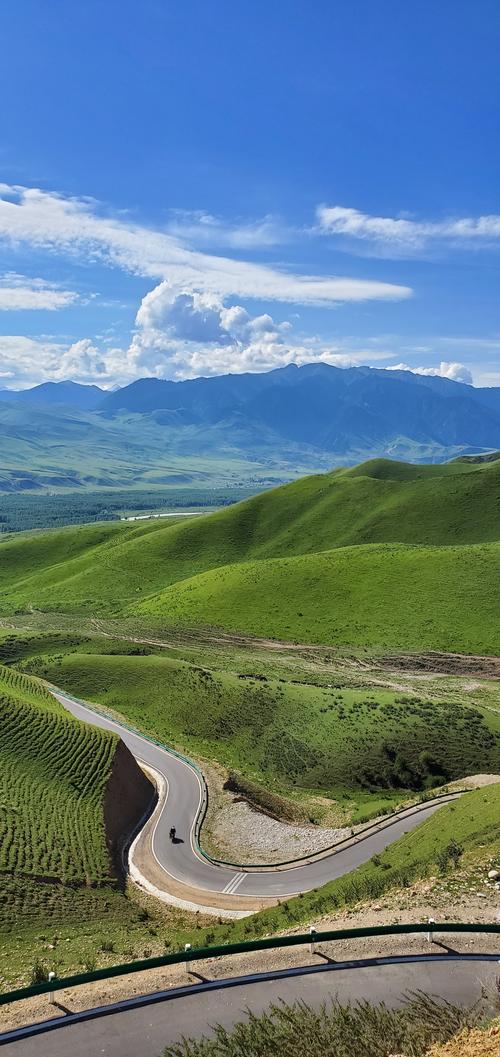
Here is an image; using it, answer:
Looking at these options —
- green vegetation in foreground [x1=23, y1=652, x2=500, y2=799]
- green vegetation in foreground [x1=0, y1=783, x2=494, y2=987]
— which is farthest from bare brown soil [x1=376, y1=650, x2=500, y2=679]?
green vegetation in foreground [x1=0, y1=783, x2=494, y2=987]

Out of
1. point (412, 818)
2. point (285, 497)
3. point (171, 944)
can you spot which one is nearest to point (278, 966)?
point (171, 944)

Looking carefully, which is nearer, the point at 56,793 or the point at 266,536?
the point at 56,793

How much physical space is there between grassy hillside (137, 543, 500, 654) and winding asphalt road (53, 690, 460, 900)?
44604 millimetres

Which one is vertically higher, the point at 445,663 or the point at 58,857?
the point at 445,663

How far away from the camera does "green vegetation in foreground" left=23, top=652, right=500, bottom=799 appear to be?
52.8 meters

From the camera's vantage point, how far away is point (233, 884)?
118ft

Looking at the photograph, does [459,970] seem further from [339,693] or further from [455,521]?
[455,521]

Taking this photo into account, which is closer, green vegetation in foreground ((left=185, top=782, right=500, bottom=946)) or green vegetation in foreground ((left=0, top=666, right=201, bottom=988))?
green vegetation in foreground ((left=0, top=666, right=201, bottom=988))

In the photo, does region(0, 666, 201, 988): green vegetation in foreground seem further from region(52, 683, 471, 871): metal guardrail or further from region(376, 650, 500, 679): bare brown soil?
region(376, 650, 500, 679): bare brown soil

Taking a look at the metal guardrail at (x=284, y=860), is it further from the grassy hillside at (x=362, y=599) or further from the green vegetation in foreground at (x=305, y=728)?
the grassy hillside at (x=362, y=599)

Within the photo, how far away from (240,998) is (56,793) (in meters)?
25.1

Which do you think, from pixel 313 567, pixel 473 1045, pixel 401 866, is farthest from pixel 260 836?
pixel 313 567

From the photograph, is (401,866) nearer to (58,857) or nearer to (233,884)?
(233,884)

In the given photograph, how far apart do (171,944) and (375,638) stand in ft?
216
